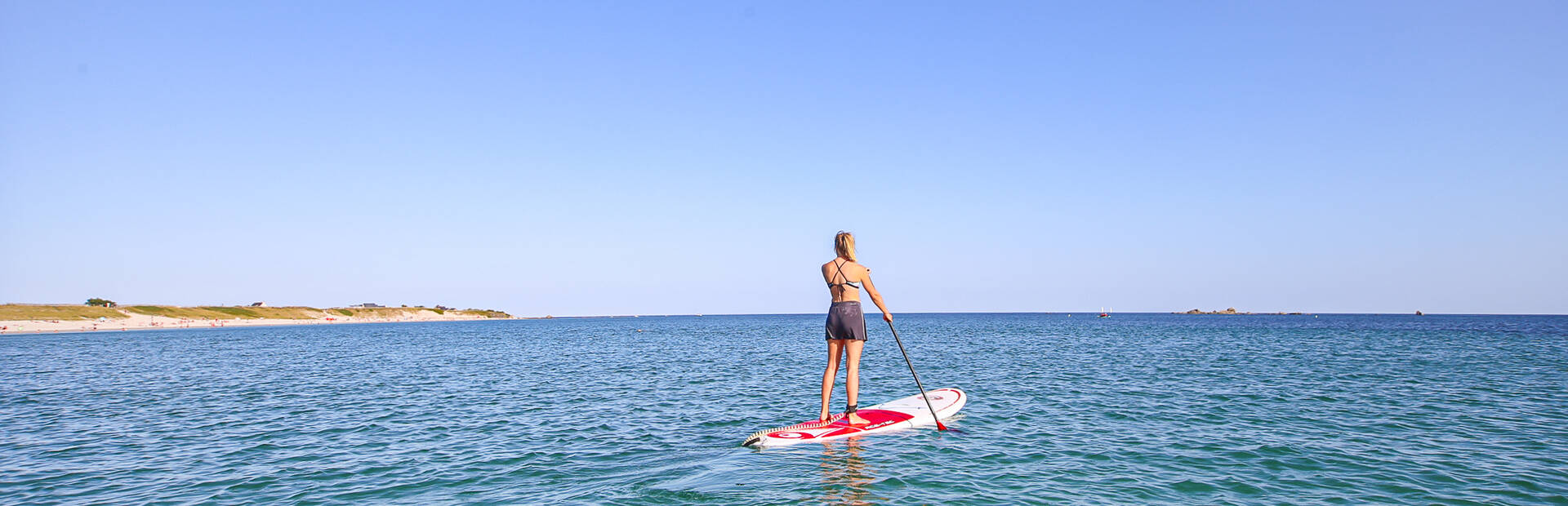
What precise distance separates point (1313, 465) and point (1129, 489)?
365 cm

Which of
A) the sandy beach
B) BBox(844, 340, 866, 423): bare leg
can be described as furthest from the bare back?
the sandy beach

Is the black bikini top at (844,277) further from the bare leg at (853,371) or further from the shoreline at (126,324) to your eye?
the shoreline at (126,324)

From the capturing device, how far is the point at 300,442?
1445cm

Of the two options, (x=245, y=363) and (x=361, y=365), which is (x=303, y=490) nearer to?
(x=361, y=365)

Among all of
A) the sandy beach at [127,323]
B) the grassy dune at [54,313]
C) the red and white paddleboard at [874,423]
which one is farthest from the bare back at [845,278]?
the grassy dune at [54,313]

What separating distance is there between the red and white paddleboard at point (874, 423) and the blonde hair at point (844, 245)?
2942 mm

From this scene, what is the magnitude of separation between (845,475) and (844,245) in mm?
3899

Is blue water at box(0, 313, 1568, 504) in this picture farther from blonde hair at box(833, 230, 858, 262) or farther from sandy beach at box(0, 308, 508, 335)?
sandy beach at box(0, 308, 508, 335)

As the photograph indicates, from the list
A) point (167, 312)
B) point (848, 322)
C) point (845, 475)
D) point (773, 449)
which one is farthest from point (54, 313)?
point (845, 475)

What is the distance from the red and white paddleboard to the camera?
503 inches

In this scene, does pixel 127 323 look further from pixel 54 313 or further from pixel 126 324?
pixel 54 313

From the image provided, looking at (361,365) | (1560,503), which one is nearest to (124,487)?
(1560,503)

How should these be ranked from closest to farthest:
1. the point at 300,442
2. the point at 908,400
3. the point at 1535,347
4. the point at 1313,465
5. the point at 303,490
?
the point at 303,490 < the point at 1313,465 < the point at 300,442 < the point at 908,400 < the point at 1535,347

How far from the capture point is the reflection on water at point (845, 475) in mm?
9484
